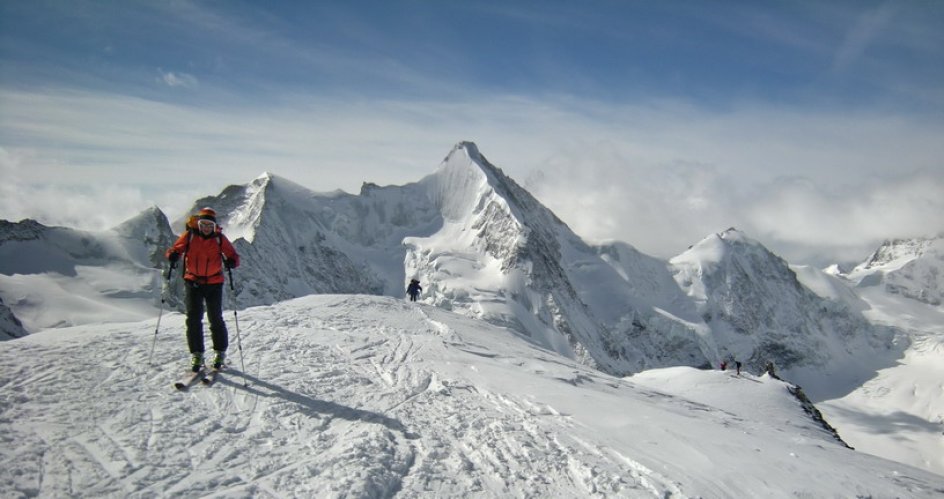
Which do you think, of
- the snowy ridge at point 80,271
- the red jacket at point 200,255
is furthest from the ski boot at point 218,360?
the snowy ridge at point 80,271

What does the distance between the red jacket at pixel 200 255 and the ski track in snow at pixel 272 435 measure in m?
1.95

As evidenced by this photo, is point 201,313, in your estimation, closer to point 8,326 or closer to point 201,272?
point 201,272

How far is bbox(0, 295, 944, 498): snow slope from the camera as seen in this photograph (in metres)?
7.62

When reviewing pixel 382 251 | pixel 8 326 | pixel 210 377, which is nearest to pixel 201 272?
pixel 210 377

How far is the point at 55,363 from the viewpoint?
36.1 ft

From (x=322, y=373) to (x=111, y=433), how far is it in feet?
15.1

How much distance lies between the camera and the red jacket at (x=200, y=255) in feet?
36.5

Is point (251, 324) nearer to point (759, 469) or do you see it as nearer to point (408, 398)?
point (408, 398)

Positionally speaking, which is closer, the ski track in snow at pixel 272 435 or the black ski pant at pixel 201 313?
the ski track in snow at pixel 272 435

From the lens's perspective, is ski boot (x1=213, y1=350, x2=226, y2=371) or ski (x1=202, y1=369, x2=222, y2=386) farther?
ski boot (x1=213, y1=350, x2=226, y2=371)

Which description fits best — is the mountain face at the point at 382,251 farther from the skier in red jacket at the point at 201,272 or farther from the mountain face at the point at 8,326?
the skier in red jacket at the point at 201,272

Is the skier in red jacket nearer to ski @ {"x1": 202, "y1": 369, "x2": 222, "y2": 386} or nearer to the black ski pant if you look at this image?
the black ski pant

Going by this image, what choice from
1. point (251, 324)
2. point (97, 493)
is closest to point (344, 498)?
point (97, 493)

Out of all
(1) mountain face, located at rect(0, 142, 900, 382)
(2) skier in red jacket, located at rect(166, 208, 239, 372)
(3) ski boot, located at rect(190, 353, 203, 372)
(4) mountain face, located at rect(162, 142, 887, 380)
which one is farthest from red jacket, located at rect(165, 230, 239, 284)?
(1) mountain face, located at rect(0, 142, 900, 382)
